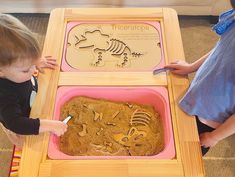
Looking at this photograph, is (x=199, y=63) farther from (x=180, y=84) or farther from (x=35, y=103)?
(x=35, y=103)

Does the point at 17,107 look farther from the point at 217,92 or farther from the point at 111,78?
the point at 217,92

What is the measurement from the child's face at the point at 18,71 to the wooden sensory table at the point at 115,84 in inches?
2.8

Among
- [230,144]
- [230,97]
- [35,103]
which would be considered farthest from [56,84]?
[230,144]

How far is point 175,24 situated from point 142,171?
0.51 m

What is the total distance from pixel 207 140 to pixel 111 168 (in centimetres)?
27

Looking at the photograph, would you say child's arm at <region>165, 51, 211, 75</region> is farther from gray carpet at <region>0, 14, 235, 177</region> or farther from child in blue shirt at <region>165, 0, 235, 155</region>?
gray carpet at <region>0, 14, 235, 177</region>

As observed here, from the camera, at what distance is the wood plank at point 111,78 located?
0.87 meters

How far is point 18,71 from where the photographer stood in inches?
29.5

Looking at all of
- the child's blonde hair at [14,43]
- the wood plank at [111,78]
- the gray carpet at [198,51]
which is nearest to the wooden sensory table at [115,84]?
the wood plank at [111,78]

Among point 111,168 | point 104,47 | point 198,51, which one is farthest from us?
point 198,51

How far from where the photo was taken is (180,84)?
2.82 feet

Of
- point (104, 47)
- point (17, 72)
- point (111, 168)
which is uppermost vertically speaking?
point (104, 47)

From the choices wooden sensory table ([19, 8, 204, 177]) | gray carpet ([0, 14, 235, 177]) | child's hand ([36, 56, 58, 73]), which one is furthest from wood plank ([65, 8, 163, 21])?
gray carpet ([0, 14, 235, 177])

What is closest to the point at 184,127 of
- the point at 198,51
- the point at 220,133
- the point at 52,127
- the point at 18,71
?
the point at 220,133
